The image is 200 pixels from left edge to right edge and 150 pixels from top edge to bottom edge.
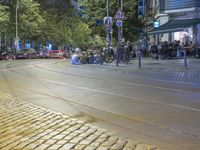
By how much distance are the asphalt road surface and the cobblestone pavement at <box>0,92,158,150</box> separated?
1.42 feet

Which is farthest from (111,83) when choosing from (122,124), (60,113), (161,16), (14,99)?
(161,16)

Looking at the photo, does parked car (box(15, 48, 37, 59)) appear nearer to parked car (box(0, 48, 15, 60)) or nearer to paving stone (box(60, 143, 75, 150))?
parked car (box(0, 48, 15, 60))

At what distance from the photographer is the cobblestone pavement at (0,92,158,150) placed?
825cm

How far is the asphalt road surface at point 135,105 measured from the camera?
373 inches

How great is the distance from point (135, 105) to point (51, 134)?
4.57 metres

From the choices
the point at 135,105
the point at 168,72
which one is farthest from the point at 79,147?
the point at 168,72

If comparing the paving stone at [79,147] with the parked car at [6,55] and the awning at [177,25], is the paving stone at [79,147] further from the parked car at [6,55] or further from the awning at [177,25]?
the parked car at [6,55]

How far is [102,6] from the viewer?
59.0 meters

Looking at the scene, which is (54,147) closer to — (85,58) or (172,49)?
(85,58)

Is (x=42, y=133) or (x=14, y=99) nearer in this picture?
(x=42, y=133)

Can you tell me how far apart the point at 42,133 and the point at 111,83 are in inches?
444

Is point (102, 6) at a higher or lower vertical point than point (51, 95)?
higher

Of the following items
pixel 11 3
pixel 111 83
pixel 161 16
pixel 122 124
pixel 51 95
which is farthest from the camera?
pixel 11 3

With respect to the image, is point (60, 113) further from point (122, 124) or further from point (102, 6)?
point (102, 6)
